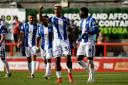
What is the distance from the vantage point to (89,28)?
20.3 meters

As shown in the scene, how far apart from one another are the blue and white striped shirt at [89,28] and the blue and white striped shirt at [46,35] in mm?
2653

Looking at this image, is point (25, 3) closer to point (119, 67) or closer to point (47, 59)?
point (119, 67)

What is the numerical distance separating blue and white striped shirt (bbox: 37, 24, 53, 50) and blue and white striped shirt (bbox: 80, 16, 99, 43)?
2653mm

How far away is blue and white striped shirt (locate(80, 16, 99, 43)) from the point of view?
798 inches

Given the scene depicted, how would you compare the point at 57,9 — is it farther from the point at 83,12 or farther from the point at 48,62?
the point at 48,62

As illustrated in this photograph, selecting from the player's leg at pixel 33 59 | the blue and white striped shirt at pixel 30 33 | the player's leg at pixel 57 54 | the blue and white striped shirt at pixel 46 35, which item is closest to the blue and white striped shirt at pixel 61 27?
the player's leg at pixel 57 54

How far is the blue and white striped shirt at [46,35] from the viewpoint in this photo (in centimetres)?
2296

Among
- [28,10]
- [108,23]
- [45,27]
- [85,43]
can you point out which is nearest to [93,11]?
[108,23]

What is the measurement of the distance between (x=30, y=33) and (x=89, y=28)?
4.54 metres

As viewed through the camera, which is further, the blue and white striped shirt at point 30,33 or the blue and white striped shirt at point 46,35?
the blue and white striped shirt at point 30,33

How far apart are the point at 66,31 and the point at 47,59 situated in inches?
96.2

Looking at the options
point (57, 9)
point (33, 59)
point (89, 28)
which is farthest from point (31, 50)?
point (57, 9)

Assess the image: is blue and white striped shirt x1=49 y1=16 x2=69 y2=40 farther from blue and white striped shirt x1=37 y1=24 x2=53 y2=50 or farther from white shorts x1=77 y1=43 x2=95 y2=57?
blue and white striped shirt x1=37 y1=24 x2=53 y2=50

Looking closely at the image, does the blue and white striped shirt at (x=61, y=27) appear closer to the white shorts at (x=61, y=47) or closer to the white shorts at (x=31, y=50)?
the white shorts at (x=61, y=47)
